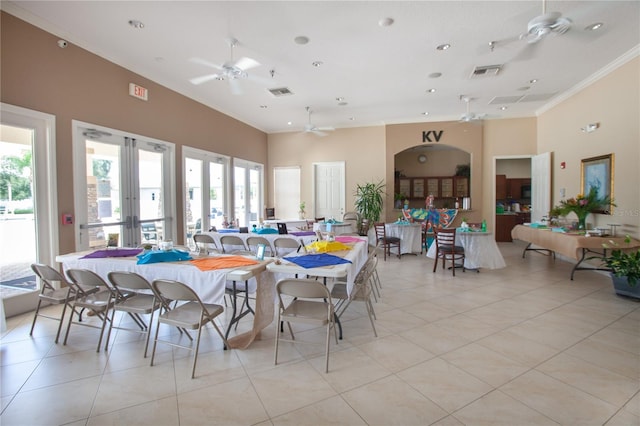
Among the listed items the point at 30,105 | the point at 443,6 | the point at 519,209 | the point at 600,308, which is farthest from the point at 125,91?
the point at 519,209

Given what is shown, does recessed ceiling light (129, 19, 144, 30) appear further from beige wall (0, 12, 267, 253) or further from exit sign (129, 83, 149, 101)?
exit sign (129, 83, 149, 101)

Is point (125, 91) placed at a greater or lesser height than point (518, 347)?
greater

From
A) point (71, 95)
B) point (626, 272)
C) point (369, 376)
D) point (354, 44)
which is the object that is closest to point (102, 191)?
point (71, 95)

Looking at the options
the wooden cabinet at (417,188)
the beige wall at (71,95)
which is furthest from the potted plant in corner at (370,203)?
the beige wall at (71,95)

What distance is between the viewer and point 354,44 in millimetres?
4164

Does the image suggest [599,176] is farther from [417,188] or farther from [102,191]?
[102,191]

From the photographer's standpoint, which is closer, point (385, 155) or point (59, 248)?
point (59, 248)

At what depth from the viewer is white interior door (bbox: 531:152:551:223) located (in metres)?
7.04

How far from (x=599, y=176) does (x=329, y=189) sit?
6010mm

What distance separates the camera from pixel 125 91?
4703 mm

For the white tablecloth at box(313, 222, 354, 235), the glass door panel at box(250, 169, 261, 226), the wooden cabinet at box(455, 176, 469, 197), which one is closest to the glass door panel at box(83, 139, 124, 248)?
the white tablecloth at box(313, 222, 354, 235)

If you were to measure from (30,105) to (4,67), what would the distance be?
41 cm

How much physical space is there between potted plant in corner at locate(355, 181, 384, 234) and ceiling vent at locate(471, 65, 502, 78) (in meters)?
3.82

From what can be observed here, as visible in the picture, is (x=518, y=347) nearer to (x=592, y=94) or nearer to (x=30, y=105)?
(x=592, y=94)
